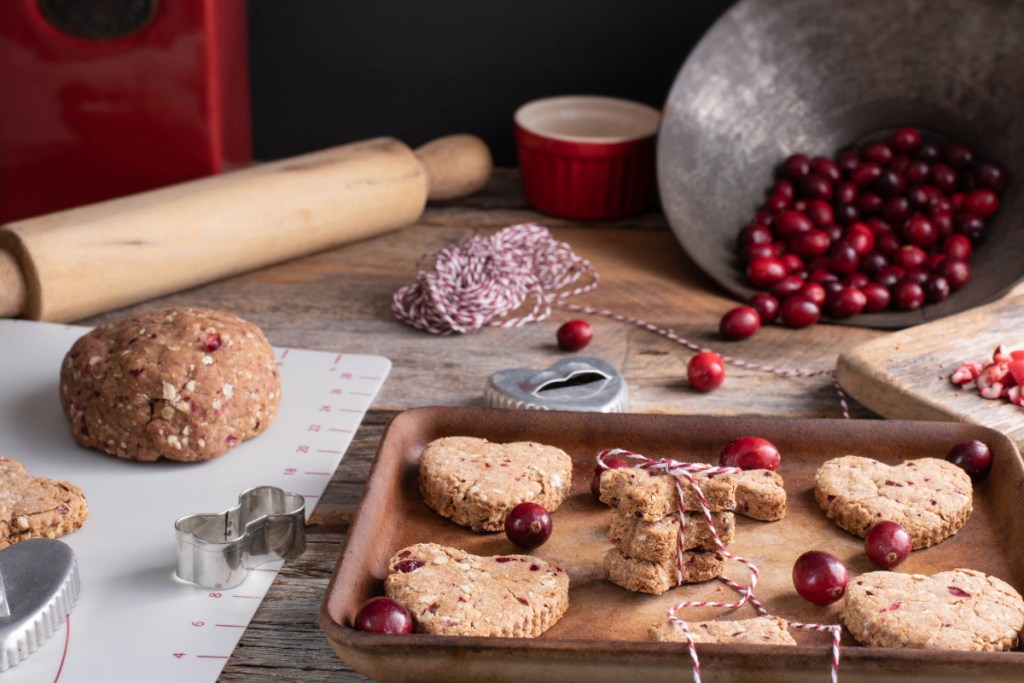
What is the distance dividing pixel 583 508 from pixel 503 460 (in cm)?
10

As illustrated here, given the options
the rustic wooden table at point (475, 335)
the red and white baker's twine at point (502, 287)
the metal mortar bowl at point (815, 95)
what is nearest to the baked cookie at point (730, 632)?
the rustic wooden table at point (475, 335)

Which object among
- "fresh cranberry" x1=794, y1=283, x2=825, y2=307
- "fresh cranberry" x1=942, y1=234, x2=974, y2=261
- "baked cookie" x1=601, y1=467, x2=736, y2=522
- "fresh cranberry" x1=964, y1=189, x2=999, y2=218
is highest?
"fresh cranberry" x1=964, y1=189, x2=999, y2=218

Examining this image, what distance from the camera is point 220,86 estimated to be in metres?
2.19

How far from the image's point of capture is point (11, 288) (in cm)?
175

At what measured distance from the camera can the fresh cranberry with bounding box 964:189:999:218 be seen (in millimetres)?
1928

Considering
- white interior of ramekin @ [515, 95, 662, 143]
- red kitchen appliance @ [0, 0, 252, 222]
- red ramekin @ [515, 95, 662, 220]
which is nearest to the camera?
red kitchen appliance @ [0, 0, 252, 222]

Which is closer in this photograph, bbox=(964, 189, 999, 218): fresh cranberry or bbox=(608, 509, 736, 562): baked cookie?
bbox=(608, 509, 736, 562): baked cookie

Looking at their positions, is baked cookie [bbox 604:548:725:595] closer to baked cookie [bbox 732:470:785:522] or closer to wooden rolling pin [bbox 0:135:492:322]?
baked cookie [bbox 732:470:785:522]

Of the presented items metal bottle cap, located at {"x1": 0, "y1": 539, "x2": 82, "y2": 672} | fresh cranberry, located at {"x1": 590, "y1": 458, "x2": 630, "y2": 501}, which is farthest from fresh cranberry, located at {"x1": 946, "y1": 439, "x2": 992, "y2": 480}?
metal bottle cap, located at {"x1": 0, "y1": 539, "x2": 82, "y2": 672}

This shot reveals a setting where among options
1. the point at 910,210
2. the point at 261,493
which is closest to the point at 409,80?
the point at 910,210

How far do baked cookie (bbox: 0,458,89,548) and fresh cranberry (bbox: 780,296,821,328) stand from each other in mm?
1096

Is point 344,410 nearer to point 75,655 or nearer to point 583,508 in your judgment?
point 583,508

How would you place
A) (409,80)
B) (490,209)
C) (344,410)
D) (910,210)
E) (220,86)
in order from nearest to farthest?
1. (344,410)
2. (910,210)
3. (220,86)
4. (490,209)
5. (409,80)

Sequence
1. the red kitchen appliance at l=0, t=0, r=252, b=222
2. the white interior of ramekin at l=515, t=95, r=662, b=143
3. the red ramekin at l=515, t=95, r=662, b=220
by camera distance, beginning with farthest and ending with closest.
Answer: the white interior of ramekin at l=515, t=95, r=662, b=143 < the red ramekin at l=515, t=95, r=662, b=220 < the red kitchen appliance at l=0, t=0, r=252, b=222
